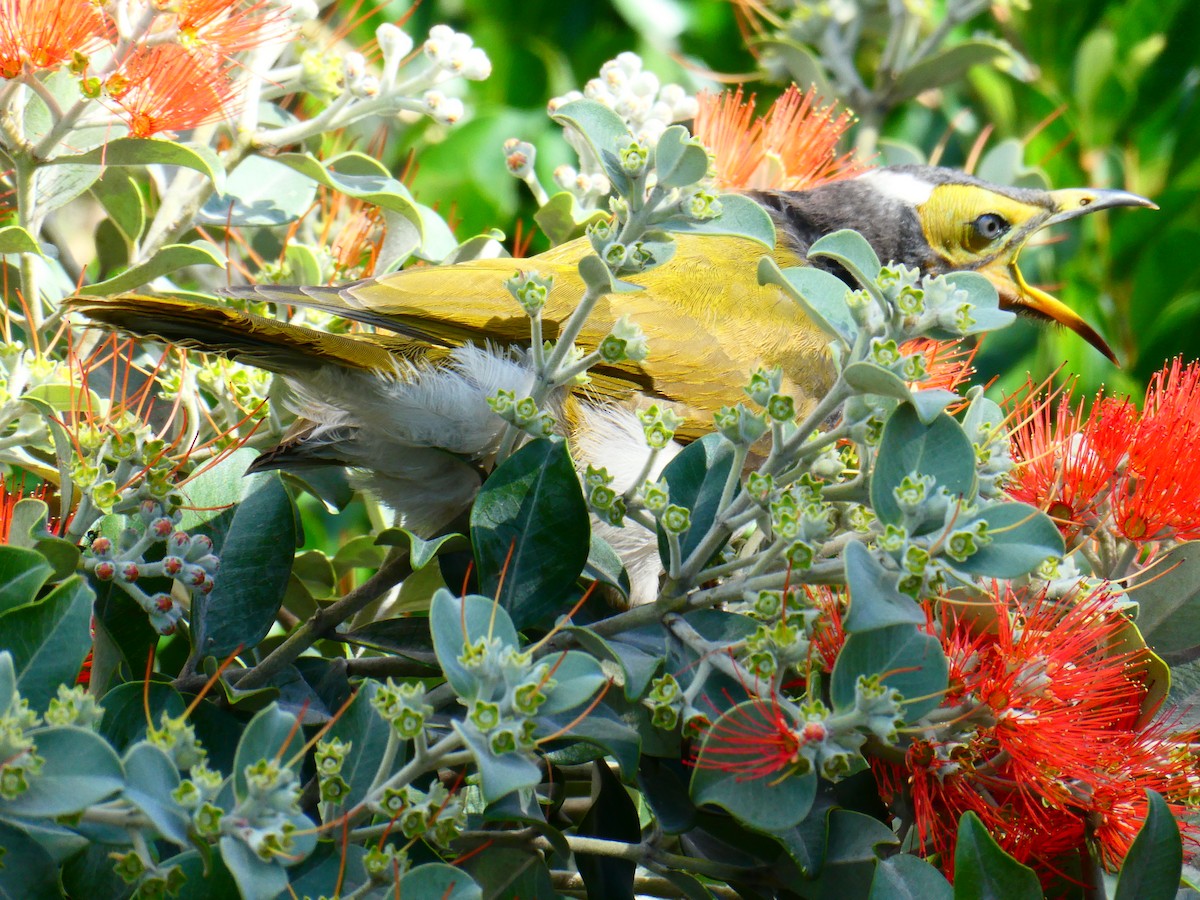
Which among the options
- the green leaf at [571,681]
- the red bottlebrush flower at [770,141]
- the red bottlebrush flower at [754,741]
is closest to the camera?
the green leaf at [571,681]

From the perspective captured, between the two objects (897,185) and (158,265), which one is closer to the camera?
(158,265)

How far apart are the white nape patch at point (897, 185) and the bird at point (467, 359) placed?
0.56 metres

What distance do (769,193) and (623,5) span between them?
1435mm

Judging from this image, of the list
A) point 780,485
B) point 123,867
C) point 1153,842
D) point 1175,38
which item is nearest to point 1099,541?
point 1153,842

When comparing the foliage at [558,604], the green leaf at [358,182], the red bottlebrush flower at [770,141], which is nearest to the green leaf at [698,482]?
the foliage at [558,604]

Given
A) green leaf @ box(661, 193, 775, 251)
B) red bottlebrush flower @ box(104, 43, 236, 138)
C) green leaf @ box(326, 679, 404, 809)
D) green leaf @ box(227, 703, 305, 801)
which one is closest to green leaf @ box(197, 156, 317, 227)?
red bottlebrush flower @ box(104, 43, 236, 138)

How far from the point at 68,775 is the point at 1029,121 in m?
3.44

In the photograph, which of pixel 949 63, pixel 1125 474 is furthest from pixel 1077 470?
pixel 949 63

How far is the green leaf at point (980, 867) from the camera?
1207mm

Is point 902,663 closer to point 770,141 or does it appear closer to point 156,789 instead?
point 156,789

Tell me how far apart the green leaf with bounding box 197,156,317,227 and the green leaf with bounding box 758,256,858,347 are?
1.06 m

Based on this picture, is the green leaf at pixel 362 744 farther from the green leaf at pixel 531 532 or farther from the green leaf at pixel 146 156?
the green leaf at pixel 146 156

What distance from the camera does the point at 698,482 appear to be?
1.42 meters

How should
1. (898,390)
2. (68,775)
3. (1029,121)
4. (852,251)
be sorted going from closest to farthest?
(68,775), (898,390), (852,251), (1029,121)
